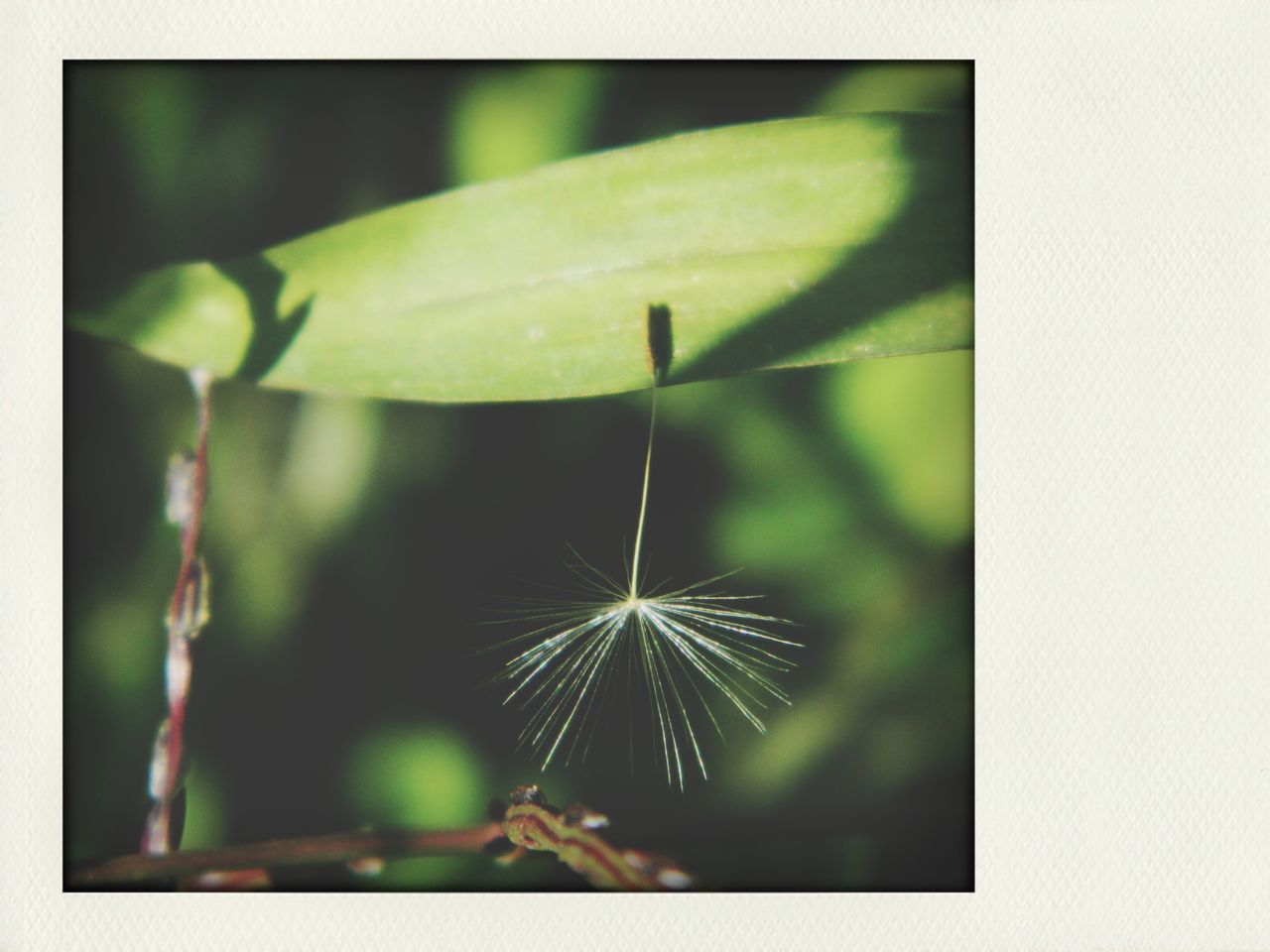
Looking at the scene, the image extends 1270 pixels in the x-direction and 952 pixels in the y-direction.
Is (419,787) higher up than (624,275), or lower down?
lower down

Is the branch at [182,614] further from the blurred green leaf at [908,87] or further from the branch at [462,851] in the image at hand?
the blurred green leaf at [908,87]

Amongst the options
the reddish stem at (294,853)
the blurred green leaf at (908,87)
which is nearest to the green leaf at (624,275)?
the blurred green leaf at (908,87)

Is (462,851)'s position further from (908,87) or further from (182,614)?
(908,87)

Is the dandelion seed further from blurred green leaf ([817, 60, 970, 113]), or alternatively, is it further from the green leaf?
blurred green leaf ([817, 60, 970, 113])

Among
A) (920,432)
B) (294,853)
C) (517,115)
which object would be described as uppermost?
(517,115)
